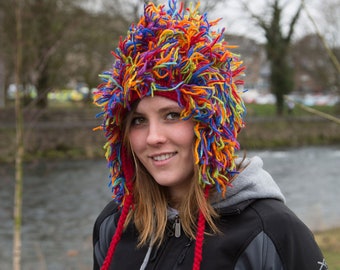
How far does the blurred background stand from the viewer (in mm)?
8617

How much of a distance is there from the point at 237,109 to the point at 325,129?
24289 millimetres

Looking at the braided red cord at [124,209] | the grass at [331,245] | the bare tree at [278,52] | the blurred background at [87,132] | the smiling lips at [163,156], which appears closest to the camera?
the smiling lips at [163,156]

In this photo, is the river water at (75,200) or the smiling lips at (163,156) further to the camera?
the river water at (75,200)

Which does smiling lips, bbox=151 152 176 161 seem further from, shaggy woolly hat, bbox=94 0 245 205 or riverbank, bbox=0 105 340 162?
riverbank, bbox=0 105 340 162

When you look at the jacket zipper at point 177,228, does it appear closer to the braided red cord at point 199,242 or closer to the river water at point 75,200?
the braided red cord at point 199,242

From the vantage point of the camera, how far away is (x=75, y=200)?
43.7 ft

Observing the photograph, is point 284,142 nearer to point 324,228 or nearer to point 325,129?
point 325,129

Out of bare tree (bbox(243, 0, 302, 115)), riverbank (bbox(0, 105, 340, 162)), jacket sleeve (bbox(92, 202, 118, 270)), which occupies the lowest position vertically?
riverbank (bbox(0, 105, 340, 162))

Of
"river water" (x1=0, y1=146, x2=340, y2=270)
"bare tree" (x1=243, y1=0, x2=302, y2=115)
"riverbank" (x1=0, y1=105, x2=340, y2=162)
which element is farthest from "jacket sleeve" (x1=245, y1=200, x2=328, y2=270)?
"bare tree" (x1=243, y1=0, x2=302, y2=115)

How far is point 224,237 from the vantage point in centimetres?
181

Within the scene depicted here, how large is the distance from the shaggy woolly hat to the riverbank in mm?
15676

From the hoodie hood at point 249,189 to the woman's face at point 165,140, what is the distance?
0.17 meters

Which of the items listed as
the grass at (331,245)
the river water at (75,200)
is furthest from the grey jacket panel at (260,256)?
the river water at (75,200)

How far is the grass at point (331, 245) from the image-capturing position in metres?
5.98
